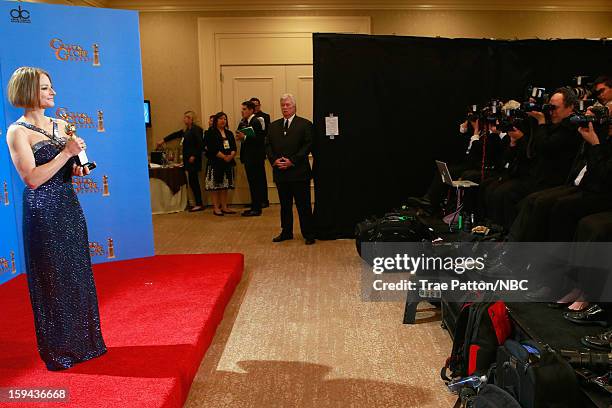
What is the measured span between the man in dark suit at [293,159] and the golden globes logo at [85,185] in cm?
179

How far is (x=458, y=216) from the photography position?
471cm

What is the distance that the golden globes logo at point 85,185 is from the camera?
4652mm

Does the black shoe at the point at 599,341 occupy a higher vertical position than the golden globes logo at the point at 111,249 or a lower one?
higher

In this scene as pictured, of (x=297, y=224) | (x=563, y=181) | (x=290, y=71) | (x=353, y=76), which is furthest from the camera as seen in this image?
(x=290, y=71)

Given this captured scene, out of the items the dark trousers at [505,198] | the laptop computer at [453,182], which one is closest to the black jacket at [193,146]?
the laptop computer at [453,182]

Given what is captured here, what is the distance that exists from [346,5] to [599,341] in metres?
6.73

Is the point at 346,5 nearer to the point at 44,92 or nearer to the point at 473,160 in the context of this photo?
the point at 473,160

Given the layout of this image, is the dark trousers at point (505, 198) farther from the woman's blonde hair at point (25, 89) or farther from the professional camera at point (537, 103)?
the woman's blonde hair at point (25, 89)

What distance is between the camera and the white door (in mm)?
8422

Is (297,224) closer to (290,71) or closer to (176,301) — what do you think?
Answer: (290,71)

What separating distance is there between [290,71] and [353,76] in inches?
105

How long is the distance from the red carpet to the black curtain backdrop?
5.67 feet

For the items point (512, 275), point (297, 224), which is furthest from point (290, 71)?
point (512, 275)

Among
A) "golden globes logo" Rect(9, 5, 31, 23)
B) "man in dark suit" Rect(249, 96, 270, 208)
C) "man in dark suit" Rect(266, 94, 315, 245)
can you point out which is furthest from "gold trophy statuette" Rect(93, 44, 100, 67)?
"man in dark suit" Rect(249, 96, 270, 208)
